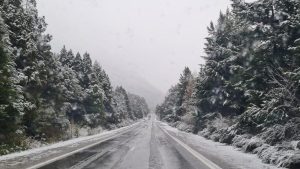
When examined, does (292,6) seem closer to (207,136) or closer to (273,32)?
(273,32)

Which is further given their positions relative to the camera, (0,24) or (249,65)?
(249,65)

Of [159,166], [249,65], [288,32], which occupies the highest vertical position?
[288,32]

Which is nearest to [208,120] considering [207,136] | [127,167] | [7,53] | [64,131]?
[207,136]

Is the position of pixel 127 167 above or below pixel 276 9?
below

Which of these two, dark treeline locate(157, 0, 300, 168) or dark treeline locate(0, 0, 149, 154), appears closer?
dark treeline locate(157, 0, 300, 168)

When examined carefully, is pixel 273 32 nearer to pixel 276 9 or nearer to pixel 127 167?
pixel 276 9

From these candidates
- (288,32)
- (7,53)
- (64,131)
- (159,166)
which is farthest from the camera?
(64,131)

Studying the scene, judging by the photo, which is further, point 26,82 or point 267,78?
point 26,82

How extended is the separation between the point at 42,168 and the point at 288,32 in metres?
14.3

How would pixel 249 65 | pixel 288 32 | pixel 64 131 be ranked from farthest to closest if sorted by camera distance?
pixel 64 131
pixel 249 65
pixel 288 32

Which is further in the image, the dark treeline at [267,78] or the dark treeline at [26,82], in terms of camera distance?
the dark treeline at [26,82]

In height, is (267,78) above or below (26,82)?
below

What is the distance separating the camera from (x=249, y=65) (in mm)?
20938

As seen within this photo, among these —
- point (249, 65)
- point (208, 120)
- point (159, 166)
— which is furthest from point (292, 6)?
point (208, 120)
